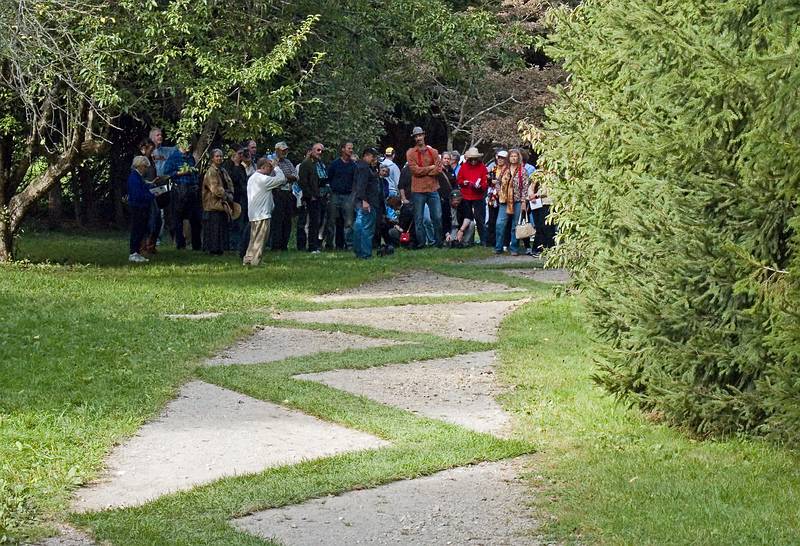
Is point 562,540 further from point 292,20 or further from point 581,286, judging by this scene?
point 292,20

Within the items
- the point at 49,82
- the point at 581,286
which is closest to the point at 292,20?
the point at 49,82

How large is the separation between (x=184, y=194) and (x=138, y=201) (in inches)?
104

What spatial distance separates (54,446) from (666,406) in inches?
150

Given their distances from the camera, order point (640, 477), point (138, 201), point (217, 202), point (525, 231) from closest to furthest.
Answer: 1. point (640, 477)
2. point (138, 201)
3. point (525, 231)
4. point (217, 202)

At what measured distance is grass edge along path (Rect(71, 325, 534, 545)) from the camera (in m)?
6.46

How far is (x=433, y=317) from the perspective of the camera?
15047 millimetres

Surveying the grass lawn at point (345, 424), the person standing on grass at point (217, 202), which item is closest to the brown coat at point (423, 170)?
the person standing on grass at point (217, 202)

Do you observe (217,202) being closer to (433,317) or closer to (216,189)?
(216,189)

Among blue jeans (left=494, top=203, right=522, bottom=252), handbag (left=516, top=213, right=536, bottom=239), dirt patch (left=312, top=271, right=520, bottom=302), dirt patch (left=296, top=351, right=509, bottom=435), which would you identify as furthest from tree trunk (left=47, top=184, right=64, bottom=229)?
dirt patch (left=296, top=351, right=509, bottom=435)

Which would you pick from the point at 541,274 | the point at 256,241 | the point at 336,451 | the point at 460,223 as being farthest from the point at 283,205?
the point at 336,451

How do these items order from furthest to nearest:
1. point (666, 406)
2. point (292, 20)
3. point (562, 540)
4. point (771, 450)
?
point (292, 20)
point (666, 406)
point (771, 450)
point (562, 540)

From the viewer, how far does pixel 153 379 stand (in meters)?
10.6

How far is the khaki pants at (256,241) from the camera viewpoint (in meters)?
21.7

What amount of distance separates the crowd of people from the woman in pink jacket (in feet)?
0.06
